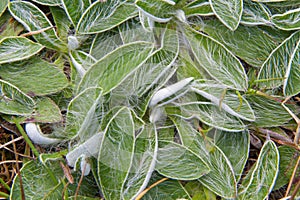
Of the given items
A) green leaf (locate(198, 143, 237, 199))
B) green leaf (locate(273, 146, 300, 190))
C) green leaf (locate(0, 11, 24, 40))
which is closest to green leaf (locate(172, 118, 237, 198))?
green leaf (locate(198, 143, 237, 199))

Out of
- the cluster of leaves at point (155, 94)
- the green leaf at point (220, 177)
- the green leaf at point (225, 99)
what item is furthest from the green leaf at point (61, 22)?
the green leaf at point (220, 177)

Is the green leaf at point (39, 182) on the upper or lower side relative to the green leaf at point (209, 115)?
lower

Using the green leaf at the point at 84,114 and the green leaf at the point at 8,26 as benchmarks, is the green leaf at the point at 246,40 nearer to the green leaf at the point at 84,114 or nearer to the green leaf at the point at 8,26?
the green leaf at the point at 84,114

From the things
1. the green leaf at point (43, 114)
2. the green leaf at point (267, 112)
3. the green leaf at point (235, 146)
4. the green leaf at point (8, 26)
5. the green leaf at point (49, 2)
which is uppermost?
the green leaf at point (49, 2)

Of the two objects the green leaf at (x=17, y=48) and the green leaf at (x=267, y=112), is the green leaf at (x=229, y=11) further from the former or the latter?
the green leaf at (x=17, y=48)

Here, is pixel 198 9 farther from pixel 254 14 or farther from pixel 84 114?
pixel 84 114

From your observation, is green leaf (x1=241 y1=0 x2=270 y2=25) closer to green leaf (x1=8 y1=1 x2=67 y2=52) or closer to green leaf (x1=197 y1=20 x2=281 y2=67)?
green leaf (x1=197 y1=20 x2=281 y2=67)

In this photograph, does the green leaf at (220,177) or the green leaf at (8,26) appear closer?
the green leaf at (220,177)

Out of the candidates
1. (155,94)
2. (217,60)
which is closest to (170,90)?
(155,94)
